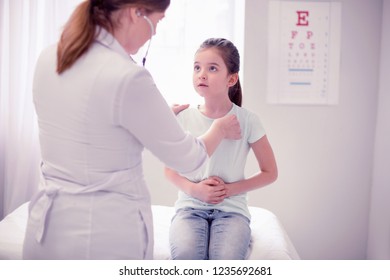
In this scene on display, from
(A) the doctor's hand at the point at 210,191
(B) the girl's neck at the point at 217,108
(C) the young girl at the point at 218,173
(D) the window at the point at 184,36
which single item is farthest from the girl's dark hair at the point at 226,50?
(D) the window at the point at 184,36

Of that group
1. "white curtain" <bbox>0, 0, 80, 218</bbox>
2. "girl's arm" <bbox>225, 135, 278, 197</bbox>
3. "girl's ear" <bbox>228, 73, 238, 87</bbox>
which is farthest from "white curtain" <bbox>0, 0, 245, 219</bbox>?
"girl's arm" <bbox>225, 135, 278, 197</bbox>

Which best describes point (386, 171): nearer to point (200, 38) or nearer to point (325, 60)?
point (325, 60)

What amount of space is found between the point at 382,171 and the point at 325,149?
26 cm

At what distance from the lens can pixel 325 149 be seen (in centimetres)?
192

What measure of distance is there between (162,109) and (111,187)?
0.19 meters

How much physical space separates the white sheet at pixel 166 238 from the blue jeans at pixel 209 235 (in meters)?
0.08

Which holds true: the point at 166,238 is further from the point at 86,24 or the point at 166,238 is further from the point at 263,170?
the point at 86,24

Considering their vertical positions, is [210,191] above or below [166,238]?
above

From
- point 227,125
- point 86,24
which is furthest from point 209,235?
point 86,24

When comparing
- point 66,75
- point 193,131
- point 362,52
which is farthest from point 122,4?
point 362,52

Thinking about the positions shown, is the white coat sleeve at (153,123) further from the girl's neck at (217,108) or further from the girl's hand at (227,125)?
the girl's neck at (217,108)

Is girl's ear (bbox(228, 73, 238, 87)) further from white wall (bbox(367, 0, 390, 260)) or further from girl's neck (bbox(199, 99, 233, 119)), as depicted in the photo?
white wall (bbox(367, 0, 390, 260))

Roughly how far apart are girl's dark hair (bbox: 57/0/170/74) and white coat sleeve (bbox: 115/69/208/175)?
13cm

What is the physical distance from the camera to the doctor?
800mm
